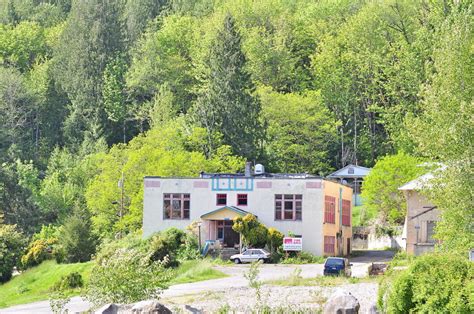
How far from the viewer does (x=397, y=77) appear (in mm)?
97750

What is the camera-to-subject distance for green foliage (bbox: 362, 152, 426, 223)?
267 ft

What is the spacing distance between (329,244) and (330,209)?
7.52 ft

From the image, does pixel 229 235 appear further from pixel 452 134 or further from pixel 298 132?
pixel 452 134

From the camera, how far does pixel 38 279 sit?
2680 inches

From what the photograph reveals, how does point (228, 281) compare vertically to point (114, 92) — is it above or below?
below

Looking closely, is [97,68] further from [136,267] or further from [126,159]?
[136,267]

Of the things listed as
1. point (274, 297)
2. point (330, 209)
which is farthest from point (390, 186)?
point (274, 297)

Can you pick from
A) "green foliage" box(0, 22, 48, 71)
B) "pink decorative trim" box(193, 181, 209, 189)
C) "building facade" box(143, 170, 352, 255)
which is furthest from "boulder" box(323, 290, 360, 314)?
"green foliage" box(0, 22, 48, 71)

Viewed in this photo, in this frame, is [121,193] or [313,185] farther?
[121,193]

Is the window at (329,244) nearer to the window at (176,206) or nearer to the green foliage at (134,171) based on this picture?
the window at (176,206)

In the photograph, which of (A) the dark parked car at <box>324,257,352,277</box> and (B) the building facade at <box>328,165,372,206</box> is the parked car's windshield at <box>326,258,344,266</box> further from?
(B) the building facade at <box>328,165,372,206</box>

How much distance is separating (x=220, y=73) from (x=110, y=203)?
60.2ft

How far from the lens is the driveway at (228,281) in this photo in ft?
145

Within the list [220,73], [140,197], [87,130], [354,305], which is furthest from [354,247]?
[354,305]
